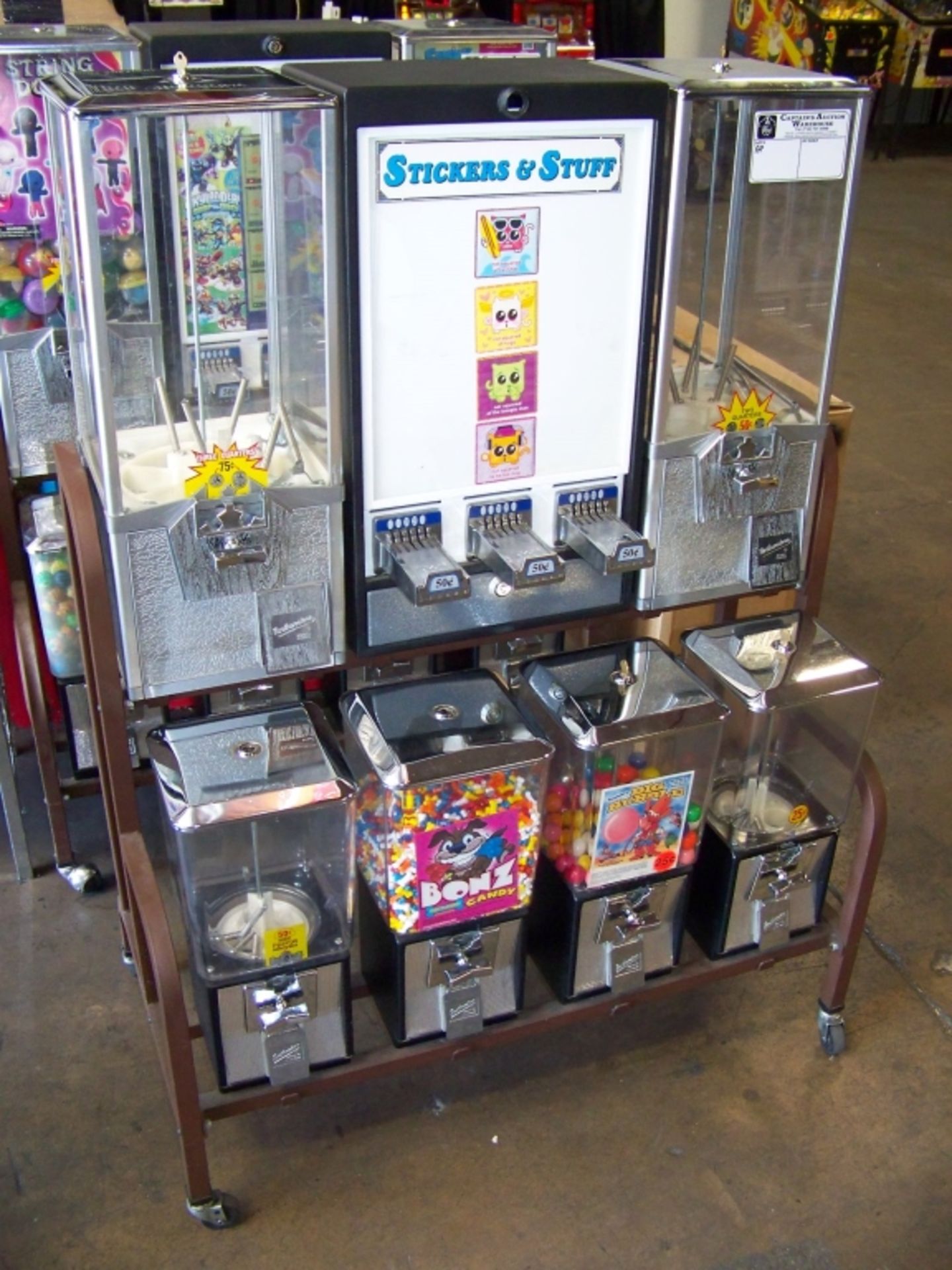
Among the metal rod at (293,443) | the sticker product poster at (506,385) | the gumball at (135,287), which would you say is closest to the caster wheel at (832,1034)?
the sticker product poster at (506,385)

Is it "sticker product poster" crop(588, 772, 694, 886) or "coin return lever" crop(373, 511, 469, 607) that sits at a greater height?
"coin return lever" crop(373, 511, 469, 607)

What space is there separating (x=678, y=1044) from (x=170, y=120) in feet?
5.68

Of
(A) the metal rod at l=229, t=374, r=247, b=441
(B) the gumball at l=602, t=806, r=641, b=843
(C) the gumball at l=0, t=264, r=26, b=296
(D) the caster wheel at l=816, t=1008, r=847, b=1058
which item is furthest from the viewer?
(C) the gumball at l=0, t=264, r=26, b=296

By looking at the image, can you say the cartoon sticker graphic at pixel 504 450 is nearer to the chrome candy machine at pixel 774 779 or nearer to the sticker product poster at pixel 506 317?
the sticker product poster at pixel 506 317

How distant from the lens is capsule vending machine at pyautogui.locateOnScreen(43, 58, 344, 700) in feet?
4.96

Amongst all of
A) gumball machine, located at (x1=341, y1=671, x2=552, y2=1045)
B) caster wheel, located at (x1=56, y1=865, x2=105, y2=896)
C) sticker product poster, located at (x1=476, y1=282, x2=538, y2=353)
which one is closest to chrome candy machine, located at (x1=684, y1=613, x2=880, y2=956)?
gumball machine, located at (x1=341, y1=671, x2=552, y2=1045)

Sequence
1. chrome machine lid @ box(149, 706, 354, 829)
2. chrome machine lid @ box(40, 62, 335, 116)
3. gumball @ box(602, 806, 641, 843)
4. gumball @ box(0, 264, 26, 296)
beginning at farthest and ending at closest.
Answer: gumball @ box(0, 264, 26, 296), gumball @ box(602, 806, 641, 843), chrome machine lid @ box(149, 706, 354, 829), chrome machine lid @ box(40, 62, 335, 116)

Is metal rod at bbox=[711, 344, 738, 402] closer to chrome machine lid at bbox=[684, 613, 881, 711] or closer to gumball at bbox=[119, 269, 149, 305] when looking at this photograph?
chrome machine lid at bbox=[684, 613, 881, 711]

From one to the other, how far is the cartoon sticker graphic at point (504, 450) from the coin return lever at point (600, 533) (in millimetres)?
83

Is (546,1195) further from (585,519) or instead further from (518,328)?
(518,328)

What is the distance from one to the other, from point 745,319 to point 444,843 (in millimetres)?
914

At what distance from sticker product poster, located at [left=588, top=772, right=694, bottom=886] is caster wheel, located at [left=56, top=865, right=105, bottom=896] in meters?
1.17

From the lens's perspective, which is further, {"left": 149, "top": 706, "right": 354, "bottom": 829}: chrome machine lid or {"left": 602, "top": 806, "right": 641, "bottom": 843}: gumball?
{"left": 602, "top": 806, "right": 641, "bottom": 843}: gumball

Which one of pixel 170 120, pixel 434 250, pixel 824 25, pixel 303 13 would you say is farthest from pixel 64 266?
pixel 824 25
